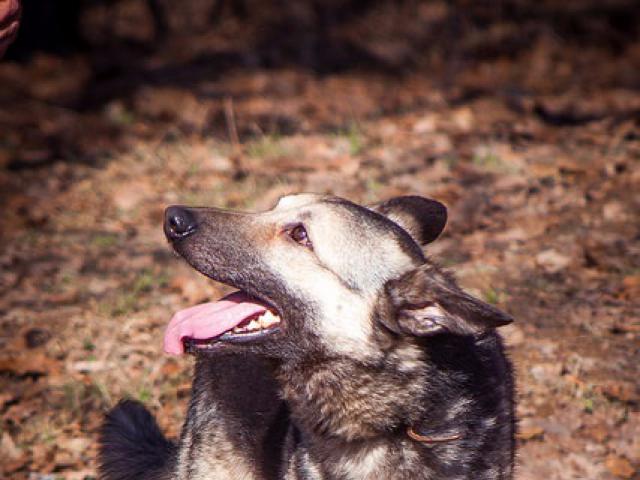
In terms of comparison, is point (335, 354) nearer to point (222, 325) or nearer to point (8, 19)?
point (222, 325)

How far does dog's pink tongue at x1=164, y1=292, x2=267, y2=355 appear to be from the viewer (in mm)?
3602

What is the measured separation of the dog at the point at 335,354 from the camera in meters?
3.43

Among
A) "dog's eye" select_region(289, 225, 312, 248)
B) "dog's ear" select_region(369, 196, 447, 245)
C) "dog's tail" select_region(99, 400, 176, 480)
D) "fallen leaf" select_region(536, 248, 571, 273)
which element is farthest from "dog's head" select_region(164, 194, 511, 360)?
"fallen leaf" select_region(536, 248, 571, 273)

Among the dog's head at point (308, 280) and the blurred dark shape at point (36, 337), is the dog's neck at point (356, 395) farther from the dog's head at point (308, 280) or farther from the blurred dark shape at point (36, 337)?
the blurred dark shape at point (36, 337)

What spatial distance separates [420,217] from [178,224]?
127cm

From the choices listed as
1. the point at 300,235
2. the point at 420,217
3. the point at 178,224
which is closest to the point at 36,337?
the point at 178,224

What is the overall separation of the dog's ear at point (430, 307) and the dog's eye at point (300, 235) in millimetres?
410

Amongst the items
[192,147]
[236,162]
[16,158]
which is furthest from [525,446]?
[16,158]

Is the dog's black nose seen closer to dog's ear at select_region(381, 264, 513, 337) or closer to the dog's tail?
dog's ear at select_region(381, 264, 513, 337)

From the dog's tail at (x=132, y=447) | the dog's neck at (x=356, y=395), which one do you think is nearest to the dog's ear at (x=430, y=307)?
the dog's neck at (x=356, y=395)

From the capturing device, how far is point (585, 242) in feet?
20.6

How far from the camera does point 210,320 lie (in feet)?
12.0

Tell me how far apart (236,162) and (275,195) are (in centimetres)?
Result: 115

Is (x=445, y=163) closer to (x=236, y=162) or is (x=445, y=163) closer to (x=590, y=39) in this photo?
(x=236, y=162)
